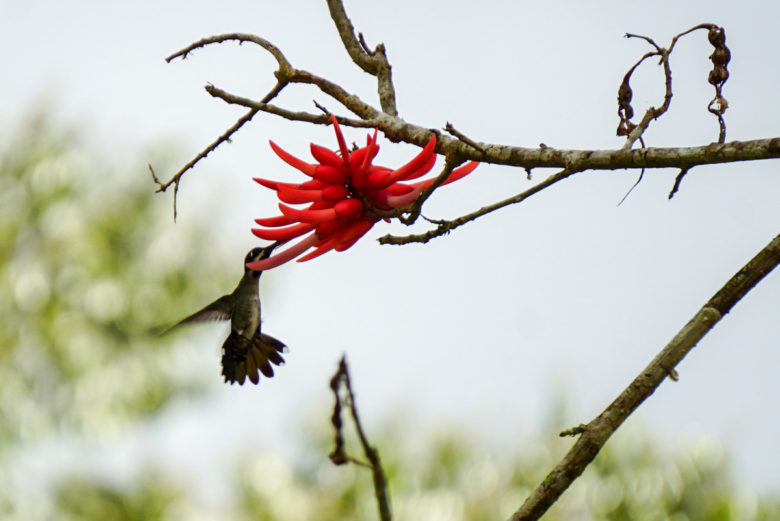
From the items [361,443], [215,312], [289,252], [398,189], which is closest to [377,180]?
[398,189]

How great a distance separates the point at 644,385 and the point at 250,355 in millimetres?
1234

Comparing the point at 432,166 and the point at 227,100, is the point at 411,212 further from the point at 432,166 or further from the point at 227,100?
the point at 227,100

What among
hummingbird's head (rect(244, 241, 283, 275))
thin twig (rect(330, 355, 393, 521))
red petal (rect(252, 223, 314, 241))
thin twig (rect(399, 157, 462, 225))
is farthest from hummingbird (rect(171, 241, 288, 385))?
thin twig (rect(399, 157, 462, 225))

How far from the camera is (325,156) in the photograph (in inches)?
51.4

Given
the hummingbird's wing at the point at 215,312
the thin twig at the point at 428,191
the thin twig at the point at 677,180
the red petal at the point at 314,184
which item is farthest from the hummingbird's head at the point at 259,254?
the thin twig at the point at 677,180

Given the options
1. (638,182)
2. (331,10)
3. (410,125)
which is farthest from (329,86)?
(638,182)

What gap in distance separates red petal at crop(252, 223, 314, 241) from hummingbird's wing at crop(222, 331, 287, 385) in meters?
0.94

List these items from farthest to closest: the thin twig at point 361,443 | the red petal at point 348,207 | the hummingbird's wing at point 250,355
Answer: the hummingbird's wing at point 250,355
the thin twig at point 361,443
the red petal at point 348,207

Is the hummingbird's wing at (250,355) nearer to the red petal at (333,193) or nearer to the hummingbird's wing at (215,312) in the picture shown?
the hummingbird's wing at (215,312)

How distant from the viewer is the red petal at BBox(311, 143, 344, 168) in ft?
4.25

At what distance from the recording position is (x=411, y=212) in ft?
4.09

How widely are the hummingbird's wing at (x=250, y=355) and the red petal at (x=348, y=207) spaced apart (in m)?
1.00

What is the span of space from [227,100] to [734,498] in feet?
16.0

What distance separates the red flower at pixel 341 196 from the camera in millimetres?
1309
